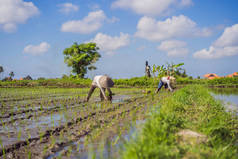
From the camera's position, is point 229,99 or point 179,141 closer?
point 179,141

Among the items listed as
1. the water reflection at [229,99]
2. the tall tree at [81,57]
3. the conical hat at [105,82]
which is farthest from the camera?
the tall tree at [81,57]

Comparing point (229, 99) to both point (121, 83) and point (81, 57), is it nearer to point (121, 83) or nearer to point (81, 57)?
point (121, 83)

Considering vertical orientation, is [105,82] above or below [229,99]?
above

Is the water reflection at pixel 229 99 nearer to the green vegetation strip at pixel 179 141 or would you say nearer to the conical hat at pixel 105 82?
the green vegetation strip at pixel 179 141

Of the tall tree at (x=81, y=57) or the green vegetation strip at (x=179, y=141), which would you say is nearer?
the green vegetation strip at (x=179, y=141)

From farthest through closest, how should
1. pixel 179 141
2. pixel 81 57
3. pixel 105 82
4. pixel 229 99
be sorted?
pixel 81 57 → pixel 229 99 → pixel 105 82 → pixel 179 141

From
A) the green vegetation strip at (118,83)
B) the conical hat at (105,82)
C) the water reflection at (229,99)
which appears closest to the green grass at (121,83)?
the green vegetation strip at (118,83)

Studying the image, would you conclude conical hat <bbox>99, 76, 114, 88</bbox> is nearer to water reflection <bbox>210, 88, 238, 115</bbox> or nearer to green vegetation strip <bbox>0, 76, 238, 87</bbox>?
water reflection <bbox>210, 88, 238, 115</bbox>

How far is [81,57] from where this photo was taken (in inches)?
1356

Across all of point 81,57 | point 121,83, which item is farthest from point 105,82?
point 81,57

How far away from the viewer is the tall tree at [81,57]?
35.0 metres

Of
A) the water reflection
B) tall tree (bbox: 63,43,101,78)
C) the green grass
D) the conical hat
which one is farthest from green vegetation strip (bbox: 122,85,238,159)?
tall tree (bbox: 63,43,101,78)

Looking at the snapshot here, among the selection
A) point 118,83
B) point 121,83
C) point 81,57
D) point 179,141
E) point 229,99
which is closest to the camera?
point 179,141

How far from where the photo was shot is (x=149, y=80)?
20.3 m
